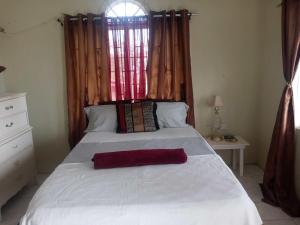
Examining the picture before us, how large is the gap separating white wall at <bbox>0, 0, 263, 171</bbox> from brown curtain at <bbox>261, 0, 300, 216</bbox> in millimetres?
768

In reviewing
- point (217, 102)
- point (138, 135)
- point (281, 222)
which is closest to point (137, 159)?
point (138, 135)

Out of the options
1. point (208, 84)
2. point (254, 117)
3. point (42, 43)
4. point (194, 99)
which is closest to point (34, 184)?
point (42, 43)

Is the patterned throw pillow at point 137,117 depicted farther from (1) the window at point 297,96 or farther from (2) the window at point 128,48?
(1) the window at point 297,96

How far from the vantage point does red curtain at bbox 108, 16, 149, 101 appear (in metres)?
3.17

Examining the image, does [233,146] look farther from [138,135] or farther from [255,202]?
[138,135]

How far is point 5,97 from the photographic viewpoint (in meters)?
2.59

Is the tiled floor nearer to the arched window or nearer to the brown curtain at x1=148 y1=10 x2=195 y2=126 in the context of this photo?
the brown curtain at x1=148 y1=10 x2=195 y2=126

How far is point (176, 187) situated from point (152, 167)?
1.10 feet

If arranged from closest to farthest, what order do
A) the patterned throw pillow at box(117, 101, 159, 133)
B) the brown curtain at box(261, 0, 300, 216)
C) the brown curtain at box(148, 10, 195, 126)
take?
the brown curtain at box(261, 0, 300, 216) < the patterned throw pillow at box(117, 101, 159, 133) < the brown curtain at box(148, 10, 195, 126)

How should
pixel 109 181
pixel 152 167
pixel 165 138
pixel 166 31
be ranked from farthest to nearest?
pixel 166 31 → pixel 165 138 → pixel 152 167 → pixel 109 181

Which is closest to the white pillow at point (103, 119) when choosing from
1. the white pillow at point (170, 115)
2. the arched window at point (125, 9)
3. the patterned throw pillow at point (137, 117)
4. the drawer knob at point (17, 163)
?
the patterned throw pillow at point (137, 117)

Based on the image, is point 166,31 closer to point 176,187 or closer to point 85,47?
point 85,47

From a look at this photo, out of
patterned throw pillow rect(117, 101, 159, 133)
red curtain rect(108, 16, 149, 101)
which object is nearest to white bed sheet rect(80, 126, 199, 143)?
patterned throw pillow rect(117, 101, 159, 133)

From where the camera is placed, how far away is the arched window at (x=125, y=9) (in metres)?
3.24
